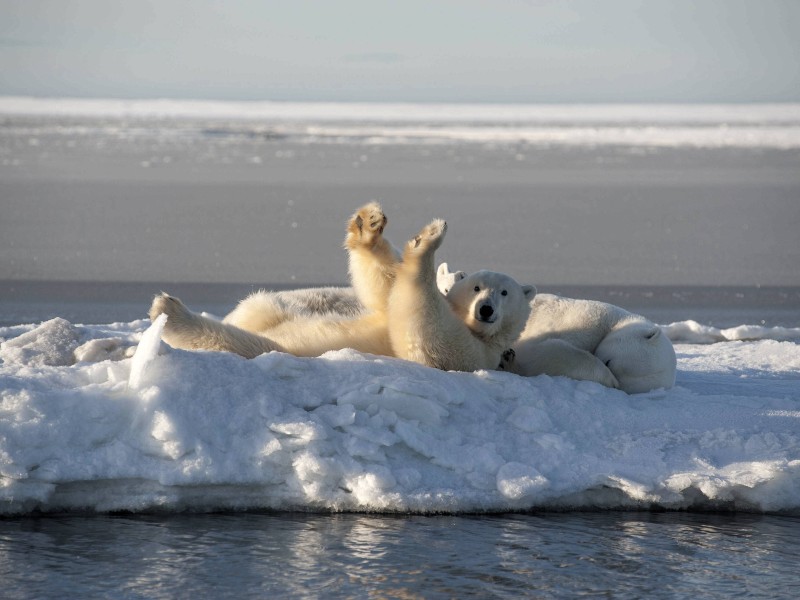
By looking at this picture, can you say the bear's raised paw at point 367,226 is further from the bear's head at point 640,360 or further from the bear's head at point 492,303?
the bear's head at point 640,360

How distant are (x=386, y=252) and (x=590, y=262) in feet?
27.4

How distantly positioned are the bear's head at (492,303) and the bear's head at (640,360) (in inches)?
23.5

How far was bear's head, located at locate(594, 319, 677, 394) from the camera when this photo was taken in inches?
219

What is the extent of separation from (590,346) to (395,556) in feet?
7.34

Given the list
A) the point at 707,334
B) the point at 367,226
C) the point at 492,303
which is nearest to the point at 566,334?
the point at 492,303

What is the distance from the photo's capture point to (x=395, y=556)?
396 centimetres

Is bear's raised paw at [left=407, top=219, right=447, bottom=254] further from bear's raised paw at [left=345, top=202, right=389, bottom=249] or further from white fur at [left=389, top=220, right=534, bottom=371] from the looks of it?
bear's raised paw at [left=345, top=202, right=389, bottom=249]

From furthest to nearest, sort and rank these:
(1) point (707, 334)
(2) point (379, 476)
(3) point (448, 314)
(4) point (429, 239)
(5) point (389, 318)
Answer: (1) point (707, 334) < (5) point (389, 318) < (3) point (448, 314) < (4) point (429, 239) < (2) point (379, 476)

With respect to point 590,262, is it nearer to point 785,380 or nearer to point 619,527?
point 785,380

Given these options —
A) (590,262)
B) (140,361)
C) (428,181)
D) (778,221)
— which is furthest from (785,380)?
(428,181)

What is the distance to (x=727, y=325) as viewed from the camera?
9.52m

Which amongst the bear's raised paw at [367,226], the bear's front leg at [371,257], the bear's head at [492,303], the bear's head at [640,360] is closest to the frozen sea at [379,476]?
the bear's head at [640,360]

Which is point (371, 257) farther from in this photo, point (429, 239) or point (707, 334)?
point (707, 334)

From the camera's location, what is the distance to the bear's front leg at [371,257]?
5156 mm
